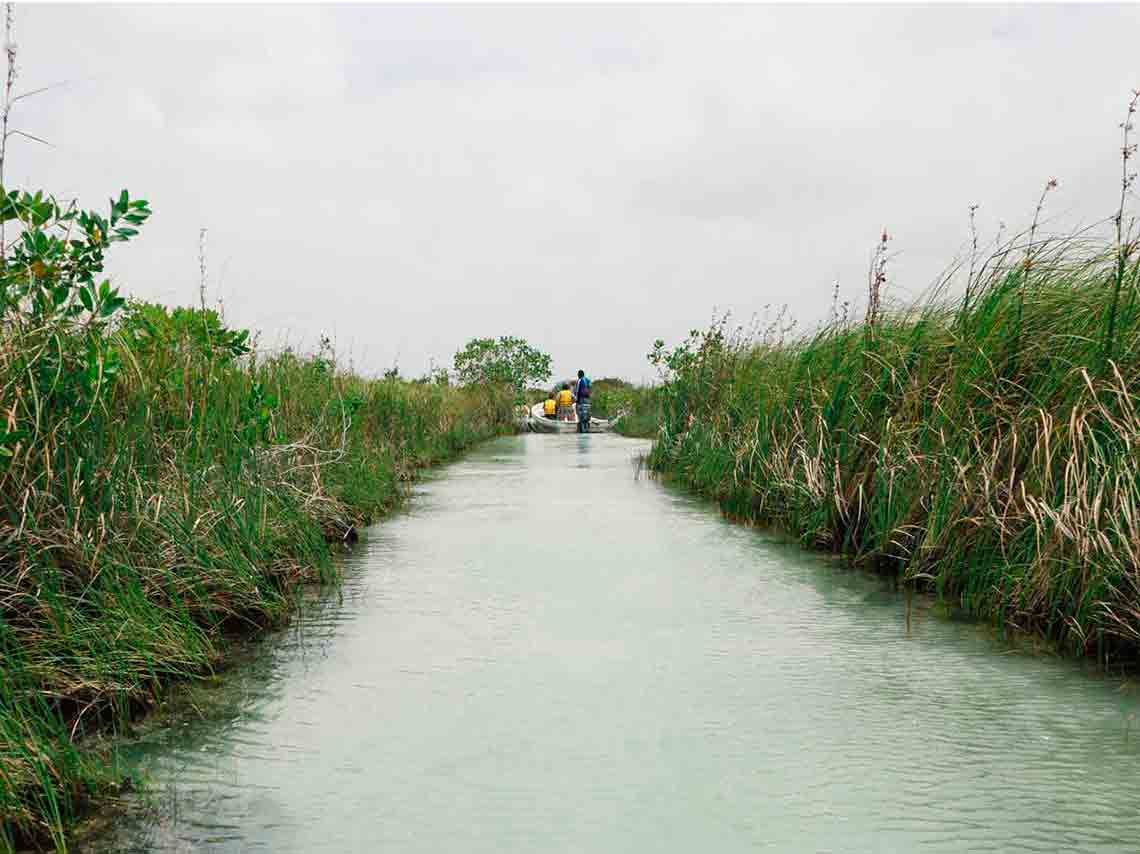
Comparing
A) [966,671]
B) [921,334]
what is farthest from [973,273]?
[966,671]

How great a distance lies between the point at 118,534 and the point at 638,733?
5.38 feet

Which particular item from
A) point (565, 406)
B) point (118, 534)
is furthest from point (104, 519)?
point (565, 406)

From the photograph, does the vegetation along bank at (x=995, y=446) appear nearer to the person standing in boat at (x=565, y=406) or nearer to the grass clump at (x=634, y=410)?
the grass clump at (x=634, y=410)

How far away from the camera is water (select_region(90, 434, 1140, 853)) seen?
2.19 metres

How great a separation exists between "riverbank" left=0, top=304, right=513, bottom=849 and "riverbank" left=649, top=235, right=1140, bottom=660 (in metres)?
2.73

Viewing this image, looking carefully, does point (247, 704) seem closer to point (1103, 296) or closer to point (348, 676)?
point (348, 676)

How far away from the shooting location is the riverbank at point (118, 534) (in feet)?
7.54

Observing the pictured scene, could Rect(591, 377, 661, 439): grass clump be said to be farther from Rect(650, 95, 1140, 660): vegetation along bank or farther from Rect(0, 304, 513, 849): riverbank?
Rect(0, 304, 513, 849): riverbank

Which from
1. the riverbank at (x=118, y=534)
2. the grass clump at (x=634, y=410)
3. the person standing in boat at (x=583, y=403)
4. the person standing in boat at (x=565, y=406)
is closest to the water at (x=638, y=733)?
the riverbank at (x=118, y=534)

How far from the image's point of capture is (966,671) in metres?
3.36

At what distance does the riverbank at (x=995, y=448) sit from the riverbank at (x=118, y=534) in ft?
8.95

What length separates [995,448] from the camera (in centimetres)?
405

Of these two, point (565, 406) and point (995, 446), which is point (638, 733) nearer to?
point (995, 446)

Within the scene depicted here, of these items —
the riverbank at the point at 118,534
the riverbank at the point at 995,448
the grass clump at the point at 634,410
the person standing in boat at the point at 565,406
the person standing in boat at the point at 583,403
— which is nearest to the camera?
the riverbank at the point at 118,534
